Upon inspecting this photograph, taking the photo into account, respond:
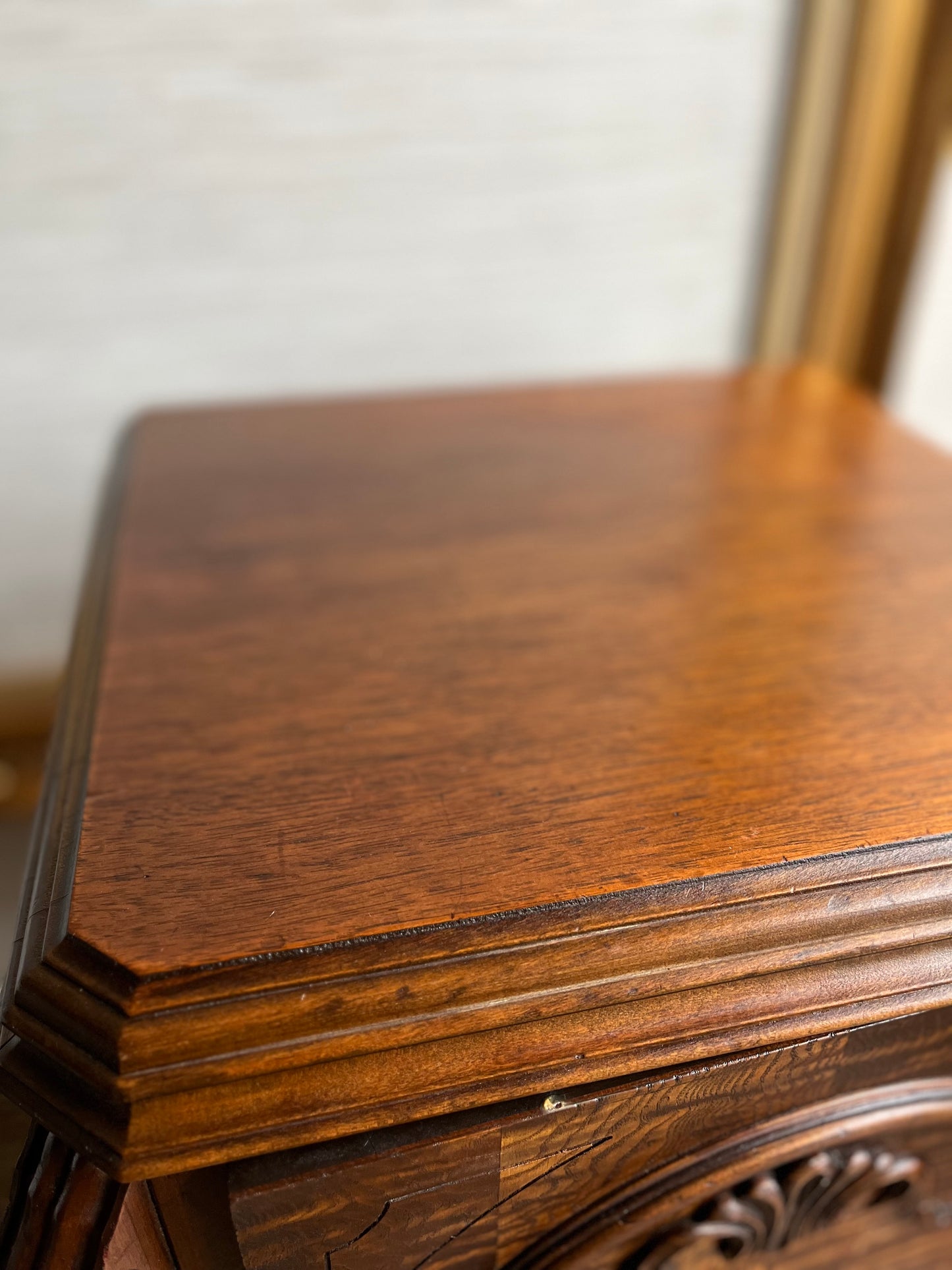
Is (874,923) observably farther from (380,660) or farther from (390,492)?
(390,492)

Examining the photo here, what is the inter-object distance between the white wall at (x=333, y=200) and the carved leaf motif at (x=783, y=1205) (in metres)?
0.59

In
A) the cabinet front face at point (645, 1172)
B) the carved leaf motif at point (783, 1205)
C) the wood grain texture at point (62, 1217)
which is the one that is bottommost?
the carved leaf motif at point (783, 1205)

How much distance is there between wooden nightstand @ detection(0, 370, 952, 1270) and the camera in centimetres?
24

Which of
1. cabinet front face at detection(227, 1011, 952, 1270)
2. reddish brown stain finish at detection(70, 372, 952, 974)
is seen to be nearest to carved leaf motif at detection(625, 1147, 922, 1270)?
cabinet front face at detection(227, 1011, 952, 1270)

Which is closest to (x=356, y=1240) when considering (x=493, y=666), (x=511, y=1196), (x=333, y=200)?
(x=511, y=1196)

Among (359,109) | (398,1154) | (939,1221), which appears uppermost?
(359,109)

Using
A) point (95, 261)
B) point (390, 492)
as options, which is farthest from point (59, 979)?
point (95, 261)

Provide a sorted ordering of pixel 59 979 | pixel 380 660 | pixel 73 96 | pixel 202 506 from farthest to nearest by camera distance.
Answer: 1. pixel 73 96
2. pixel 202 506
3. pixel 380 660
4. pixel 59 979

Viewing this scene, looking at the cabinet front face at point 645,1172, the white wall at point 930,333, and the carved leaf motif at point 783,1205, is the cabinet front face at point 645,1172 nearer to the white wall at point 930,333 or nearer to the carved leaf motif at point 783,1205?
the carved leaf motif at point 783,1205

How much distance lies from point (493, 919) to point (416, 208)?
580 millimetres

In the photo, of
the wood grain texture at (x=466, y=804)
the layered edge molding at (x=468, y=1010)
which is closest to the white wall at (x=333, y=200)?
the wood grain texture at (x=466, y=804)

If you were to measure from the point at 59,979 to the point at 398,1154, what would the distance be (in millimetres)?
91

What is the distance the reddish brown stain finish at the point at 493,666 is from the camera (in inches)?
10.7

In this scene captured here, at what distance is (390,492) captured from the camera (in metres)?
0.50
